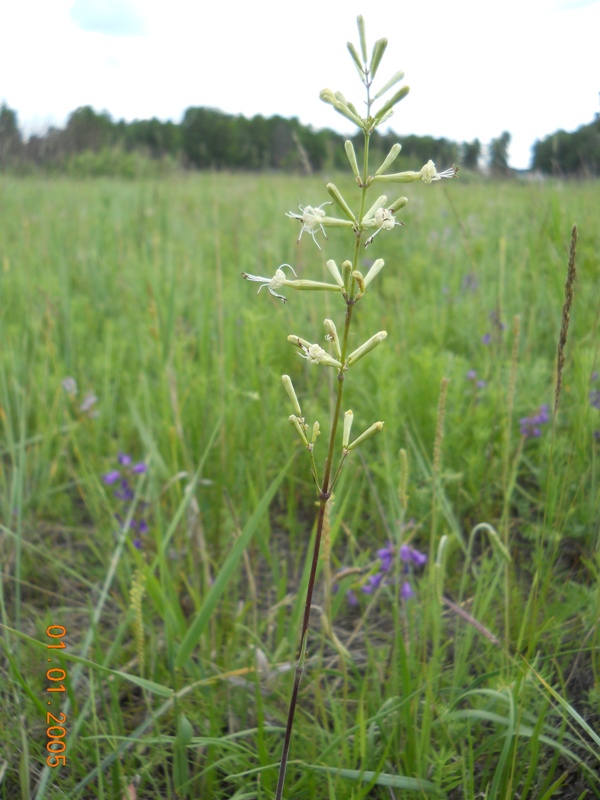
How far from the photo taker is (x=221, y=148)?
11.5 m

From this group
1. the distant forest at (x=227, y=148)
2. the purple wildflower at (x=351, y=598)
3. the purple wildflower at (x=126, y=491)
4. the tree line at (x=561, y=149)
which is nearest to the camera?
the purple wildflower at (x=351, y=598)

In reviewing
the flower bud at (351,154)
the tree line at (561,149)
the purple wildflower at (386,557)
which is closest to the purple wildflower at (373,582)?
the purple wildflower at (386,557)

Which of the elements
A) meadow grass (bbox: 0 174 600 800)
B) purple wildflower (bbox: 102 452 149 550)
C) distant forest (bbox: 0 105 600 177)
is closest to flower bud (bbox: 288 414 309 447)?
meadow grass (bbox: 0 174 600 800)

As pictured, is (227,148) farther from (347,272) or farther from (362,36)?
(347,272)

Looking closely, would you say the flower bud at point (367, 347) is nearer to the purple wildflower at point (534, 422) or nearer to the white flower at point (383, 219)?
the white flower at point (383, 219)

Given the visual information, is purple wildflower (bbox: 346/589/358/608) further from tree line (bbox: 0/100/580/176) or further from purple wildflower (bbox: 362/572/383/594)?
tree line (bbox: 0/100/580/176)

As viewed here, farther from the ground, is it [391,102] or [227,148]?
[227,148]

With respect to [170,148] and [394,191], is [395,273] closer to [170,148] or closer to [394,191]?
[394,191]

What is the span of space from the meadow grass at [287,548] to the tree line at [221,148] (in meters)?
0.69

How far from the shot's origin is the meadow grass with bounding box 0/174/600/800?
118 centimetres

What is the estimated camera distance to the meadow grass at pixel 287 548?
118 cm

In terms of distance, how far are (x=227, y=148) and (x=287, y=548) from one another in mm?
10489
